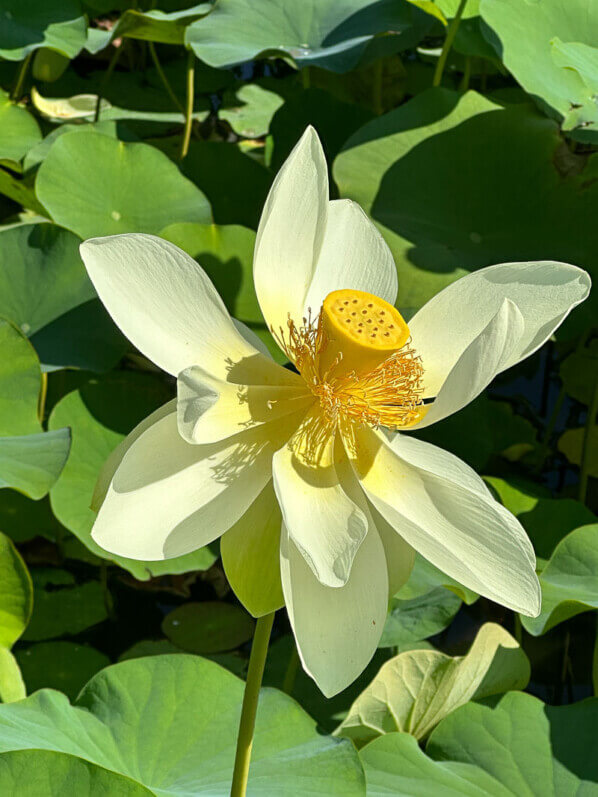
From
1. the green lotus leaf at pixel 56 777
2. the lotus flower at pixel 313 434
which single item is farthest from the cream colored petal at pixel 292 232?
the green lotus leaf at pixel 56 777

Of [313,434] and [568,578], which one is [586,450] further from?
[313,434]

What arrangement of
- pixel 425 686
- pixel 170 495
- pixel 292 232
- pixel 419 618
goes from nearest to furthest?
pixel 170 495
pixel 292 232
pixel 425 686
pixel 419 618

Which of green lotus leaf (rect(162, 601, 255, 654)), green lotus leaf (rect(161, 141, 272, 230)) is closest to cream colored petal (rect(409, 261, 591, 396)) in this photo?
green lotus leaf (rect(162, 601, 255, 654))

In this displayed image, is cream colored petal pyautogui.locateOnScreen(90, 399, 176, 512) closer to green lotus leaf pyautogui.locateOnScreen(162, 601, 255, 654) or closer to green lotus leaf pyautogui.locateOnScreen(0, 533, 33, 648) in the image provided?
green lotus leaf pyautogui.locateOnScreen(0, 533, 33, 648)

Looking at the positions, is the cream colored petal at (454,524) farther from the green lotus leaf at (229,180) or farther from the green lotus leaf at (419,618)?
the green lotus leaf at (229,180)

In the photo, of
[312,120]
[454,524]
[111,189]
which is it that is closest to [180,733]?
[454,524]

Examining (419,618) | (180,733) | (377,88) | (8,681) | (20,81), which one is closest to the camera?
(180,733)
